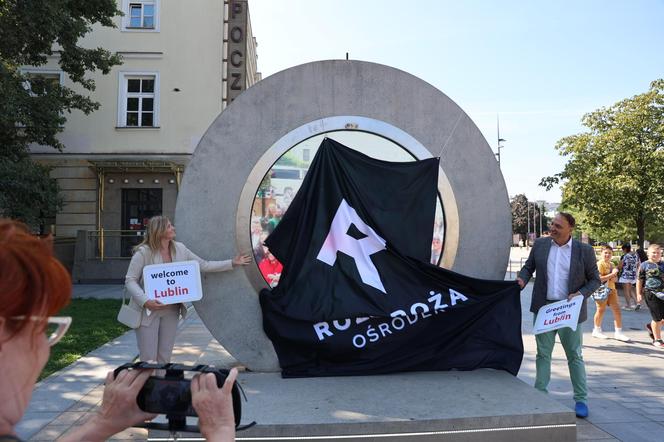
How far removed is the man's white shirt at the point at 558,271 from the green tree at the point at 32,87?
493 inches

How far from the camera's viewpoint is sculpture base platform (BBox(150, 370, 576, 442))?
Result: 149 inches

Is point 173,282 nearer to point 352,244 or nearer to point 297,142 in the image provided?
point 352,244

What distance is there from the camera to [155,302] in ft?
14.9

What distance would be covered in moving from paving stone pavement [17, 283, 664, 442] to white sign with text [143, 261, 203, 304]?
120cm

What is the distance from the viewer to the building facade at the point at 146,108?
19219 millimetres

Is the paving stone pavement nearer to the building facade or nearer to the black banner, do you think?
the black banner

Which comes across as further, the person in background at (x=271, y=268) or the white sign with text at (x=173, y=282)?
the person in background at (x=271, y=268)

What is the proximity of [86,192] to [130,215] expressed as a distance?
1.79 meters

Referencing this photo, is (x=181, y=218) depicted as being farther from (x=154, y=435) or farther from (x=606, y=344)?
(x=606, y=344)

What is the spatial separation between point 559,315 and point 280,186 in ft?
10.5

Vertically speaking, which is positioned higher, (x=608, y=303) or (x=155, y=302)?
(x=155, y=302)

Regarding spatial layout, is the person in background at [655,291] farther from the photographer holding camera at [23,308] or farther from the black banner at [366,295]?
the photographer holding camera at [23,308]

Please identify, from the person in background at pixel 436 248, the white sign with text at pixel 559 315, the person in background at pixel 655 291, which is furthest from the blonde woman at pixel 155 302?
the person in background at pixel 655 291

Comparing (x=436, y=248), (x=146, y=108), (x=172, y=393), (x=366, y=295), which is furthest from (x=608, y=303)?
(x=146, y=108)
